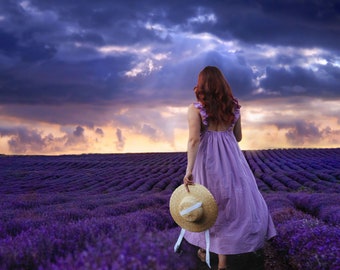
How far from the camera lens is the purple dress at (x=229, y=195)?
4820 millimetres

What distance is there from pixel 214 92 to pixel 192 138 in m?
0.53

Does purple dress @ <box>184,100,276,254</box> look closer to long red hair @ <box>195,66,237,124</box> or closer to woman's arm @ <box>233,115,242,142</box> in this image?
long red hair @ <box>195,66,237,124</box>

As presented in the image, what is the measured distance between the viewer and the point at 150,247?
111 inches

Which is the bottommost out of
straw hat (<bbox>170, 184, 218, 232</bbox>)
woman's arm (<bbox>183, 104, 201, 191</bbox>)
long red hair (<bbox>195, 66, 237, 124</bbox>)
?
straw hat (<bbox>170, 184, 218, 232</bbox>)

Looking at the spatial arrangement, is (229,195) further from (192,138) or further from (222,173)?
(192,138)

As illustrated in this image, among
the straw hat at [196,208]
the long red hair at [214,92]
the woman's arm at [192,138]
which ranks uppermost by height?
the long red hair at [214,92]

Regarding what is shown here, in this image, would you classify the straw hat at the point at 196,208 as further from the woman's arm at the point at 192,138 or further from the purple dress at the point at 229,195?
the purple dress at the point at 229,195

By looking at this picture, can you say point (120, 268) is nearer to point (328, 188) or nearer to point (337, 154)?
point (328, 188)

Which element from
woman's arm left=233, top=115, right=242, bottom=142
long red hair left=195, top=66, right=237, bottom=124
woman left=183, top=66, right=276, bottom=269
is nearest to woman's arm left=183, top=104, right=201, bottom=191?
woman left=183, top=66, right=276, bottom=269

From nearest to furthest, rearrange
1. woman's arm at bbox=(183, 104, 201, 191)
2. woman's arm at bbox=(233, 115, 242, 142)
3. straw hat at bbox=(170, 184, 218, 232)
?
1. straw hat at bbox=(170, 184, 218, 232)
2. woman's arm at bbox=(183, 104, 201, 191)
3. woman's arm at bbox=(233, 115, 242, 142)

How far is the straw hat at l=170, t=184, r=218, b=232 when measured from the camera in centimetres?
448

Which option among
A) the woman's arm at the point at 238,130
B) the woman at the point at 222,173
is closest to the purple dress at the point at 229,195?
the woman at the point at 222,173

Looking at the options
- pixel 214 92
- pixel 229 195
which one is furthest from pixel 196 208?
pixel 214 92

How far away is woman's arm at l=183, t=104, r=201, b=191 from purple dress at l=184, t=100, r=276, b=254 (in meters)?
0.07
